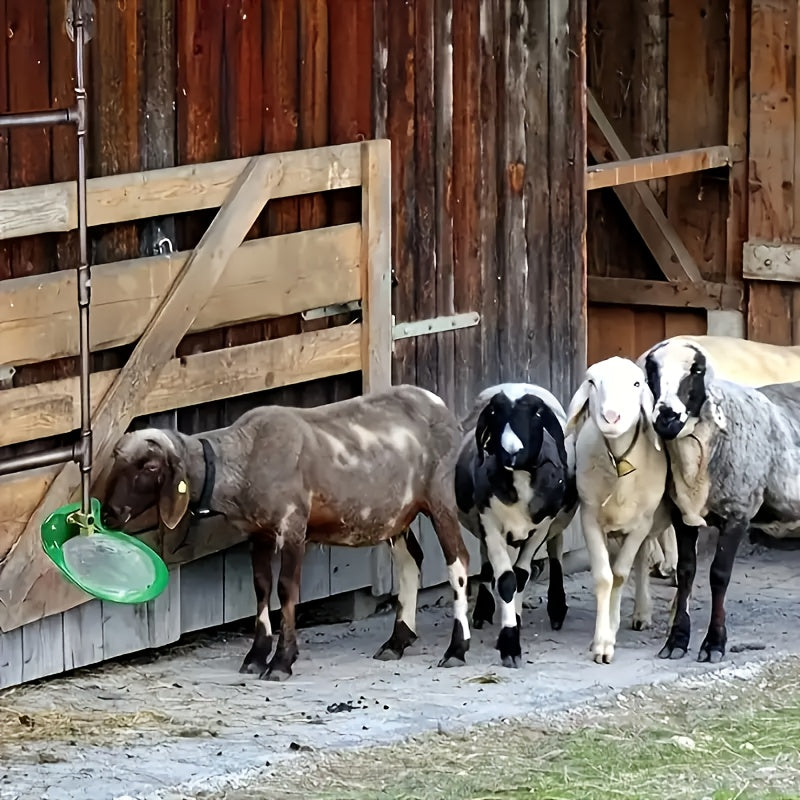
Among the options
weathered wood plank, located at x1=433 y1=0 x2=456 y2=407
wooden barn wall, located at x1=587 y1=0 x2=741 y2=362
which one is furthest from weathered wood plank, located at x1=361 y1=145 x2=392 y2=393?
wooden barn wall, located at x1=587 y1=0 x2=741 y2=362

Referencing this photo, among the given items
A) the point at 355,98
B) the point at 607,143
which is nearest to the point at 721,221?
the point at 607,143

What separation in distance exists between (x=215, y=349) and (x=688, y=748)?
269 centimetres

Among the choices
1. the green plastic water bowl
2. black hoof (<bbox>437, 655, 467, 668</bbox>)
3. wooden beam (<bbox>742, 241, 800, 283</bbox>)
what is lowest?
black hoof (<bbox>437, 655, 467, 668</bbox>)

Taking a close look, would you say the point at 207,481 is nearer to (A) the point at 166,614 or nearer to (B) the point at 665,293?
(A) the point at 166,614

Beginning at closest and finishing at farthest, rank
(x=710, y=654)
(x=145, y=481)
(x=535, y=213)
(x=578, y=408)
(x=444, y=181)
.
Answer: (x=145, y=481), (x=578, y=408), (x=710, y=654), (x=444, y=181), (x=535, y=213)

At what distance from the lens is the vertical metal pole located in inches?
284

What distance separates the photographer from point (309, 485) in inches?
328

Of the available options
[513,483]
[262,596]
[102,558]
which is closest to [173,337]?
[102,558]

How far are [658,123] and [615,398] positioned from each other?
A: 4.30m

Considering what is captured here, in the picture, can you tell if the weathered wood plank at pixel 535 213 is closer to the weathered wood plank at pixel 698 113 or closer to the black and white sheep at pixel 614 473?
the black and white sheep at pixel 614 473

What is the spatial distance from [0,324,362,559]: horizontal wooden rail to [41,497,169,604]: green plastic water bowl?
0.18 meters

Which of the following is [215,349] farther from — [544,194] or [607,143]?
[607,143]

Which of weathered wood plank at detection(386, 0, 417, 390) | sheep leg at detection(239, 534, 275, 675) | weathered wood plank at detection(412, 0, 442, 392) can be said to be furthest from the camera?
weathered wood plank at detection(412, 0, 442, 392)

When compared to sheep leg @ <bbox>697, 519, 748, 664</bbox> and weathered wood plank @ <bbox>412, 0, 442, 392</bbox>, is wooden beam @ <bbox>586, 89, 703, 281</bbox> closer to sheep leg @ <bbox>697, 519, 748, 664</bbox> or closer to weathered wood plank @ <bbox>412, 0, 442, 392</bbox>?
weathered wood plank @ <bbox>412, 0, 442, 392</bbox>
